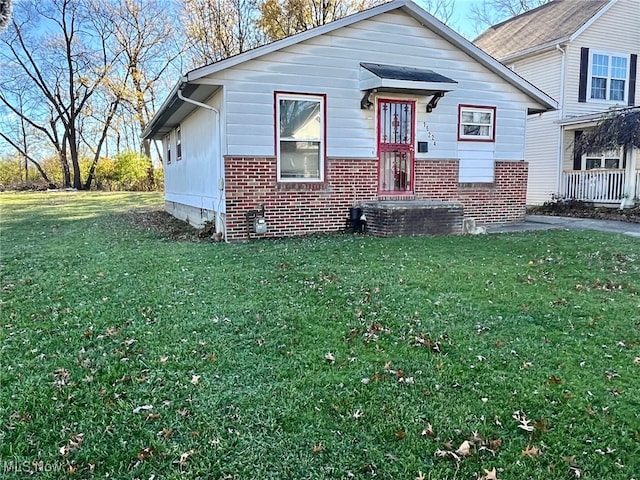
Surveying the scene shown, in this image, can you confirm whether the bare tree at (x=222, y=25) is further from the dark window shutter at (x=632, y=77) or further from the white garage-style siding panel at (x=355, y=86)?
the white garage-style siding panel at (x=355, y=86)

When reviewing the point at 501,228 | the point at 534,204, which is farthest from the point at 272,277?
the point at 534,204

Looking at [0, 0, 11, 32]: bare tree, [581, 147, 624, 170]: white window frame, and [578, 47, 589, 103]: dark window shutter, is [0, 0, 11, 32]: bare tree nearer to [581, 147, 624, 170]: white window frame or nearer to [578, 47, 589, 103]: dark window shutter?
[581, 147, 624, 170]: white window frame

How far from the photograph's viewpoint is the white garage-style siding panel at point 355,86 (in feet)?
30.2

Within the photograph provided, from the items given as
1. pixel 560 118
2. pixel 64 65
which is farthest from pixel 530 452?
pixel 64 65

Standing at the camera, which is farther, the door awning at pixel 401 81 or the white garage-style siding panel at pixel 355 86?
the door awning at pixel 401 81

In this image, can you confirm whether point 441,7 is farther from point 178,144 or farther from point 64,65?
point 64,65

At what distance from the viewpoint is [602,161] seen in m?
16.7

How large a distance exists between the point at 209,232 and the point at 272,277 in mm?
4710

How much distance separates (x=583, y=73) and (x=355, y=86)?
1067 cm

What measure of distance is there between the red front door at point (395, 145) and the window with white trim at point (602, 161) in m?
8.95

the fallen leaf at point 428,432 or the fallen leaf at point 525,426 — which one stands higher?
the fallen leaf at point 525,426

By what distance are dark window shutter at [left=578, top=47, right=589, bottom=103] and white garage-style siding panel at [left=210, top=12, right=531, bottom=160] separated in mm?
6313

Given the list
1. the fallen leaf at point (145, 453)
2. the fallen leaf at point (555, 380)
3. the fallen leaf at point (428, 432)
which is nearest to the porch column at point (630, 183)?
the fallen leaf at point (555, 380)

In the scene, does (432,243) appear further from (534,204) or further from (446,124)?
(534,204)
